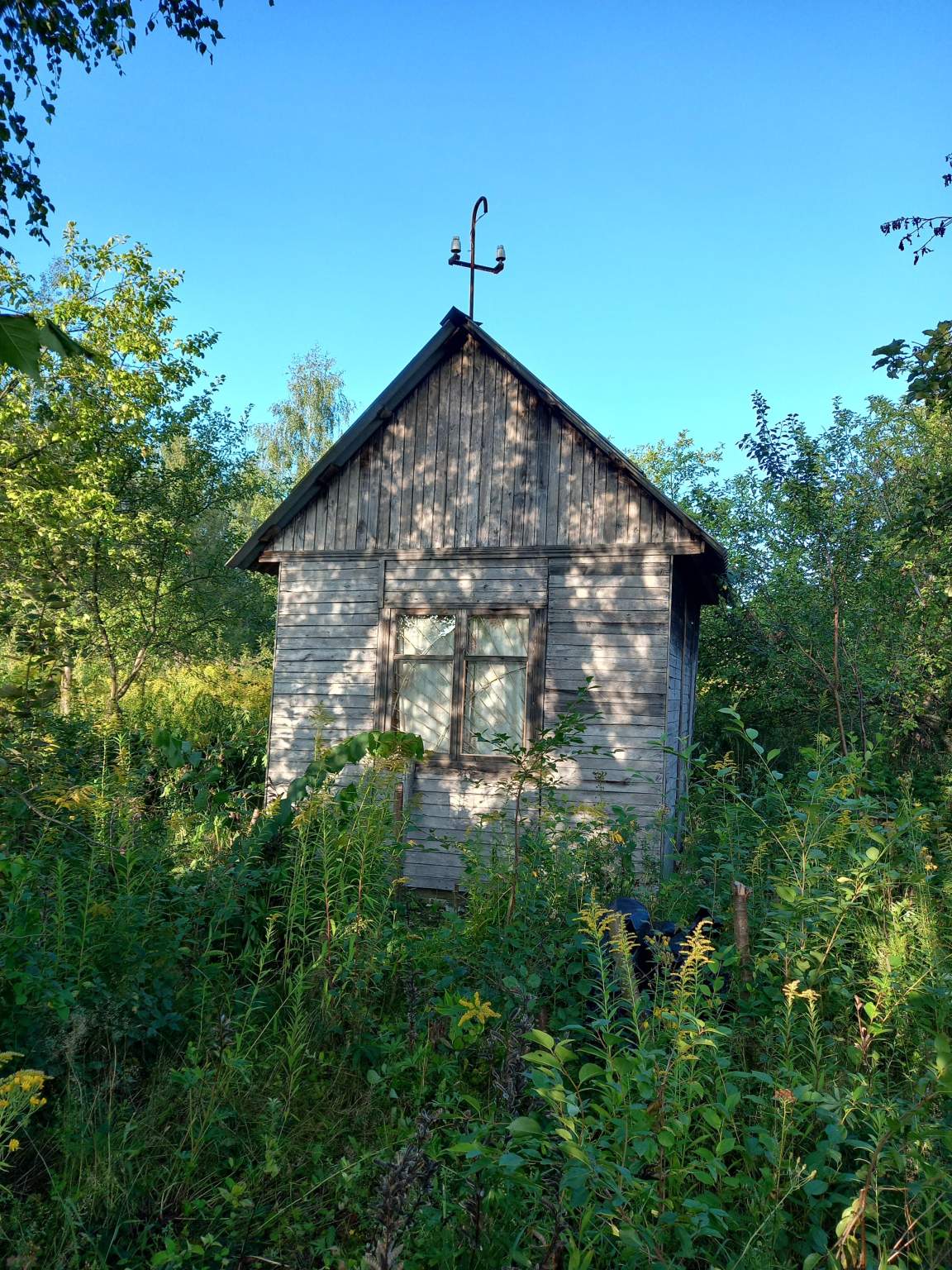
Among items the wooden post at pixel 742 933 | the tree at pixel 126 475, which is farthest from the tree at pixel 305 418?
the wooden post at pixel 742 933

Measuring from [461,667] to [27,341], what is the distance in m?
7.97

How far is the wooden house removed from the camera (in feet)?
28.7

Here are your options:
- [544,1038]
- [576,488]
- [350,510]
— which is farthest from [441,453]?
[544,1038]

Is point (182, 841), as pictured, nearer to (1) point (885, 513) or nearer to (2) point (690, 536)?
(2) point (690, 536)

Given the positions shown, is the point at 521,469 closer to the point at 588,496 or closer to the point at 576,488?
the point at 576,488

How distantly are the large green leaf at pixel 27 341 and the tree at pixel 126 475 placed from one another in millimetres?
10547

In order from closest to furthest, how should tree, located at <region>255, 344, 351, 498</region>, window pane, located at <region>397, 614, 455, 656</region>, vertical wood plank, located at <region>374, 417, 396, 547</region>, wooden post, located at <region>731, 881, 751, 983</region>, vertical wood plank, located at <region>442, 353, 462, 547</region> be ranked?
wooden post, located at <region>731, 881, 751, 983</region> < window pane, located at <region>397, 614, 455, 656</region> < vertical wood plank, located at <region>442, 353, 462, 547</region> < vertical wood plank, located at <region>374, 417, 396, 547</region> < tree, located at <region>255, 344, 351, 498</region>

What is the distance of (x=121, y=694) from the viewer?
15.2m

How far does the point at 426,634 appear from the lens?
31.1ft

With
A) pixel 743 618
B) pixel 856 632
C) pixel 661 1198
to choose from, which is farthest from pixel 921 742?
pixel 661 1198

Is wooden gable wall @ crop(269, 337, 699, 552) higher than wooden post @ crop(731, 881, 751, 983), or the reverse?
wooden gable wall @ crop(269, 337, 699, 552)

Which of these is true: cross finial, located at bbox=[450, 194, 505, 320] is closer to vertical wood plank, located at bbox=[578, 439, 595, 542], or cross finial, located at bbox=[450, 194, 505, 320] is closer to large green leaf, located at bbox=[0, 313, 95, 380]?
vertical wood plank, located at bbox=[578, 439, 595, 542]

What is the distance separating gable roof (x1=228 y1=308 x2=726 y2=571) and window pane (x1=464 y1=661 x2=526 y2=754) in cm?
231

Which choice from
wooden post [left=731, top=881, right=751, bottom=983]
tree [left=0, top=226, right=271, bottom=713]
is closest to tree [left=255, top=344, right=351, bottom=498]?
tree [left=0, top=226, right=271, bottom=713]
